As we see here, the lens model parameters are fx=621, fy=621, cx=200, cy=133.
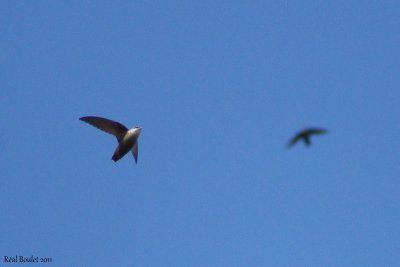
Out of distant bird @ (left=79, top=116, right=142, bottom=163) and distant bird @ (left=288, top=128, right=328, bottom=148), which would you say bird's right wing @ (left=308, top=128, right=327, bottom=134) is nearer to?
distant bird @ (left=288, top=128, right=328, bottom=148)

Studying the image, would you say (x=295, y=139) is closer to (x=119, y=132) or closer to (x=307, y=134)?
(x=307, y=134)

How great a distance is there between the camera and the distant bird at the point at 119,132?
16312 millimetres

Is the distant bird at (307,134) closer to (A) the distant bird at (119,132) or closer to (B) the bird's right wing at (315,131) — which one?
(B) the bird's right wing at (315,131)

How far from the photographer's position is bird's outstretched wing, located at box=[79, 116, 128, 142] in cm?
1678

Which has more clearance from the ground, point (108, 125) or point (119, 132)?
point (108, 125)

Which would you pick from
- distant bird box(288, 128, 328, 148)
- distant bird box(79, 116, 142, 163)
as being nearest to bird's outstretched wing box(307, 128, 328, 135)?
distant bird box(288, 128, 328, 148)

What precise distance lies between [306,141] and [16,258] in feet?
41.1

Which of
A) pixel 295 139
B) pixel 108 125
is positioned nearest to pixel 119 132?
pixel 108 125

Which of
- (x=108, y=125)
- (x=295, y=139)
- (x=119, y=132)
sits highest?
(x=108, y=125)

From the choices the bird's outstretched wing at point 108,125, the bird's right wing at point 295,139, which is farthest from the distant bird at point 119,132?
the bird's right wing at point 295,139

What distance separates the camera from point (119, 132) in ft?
55.6

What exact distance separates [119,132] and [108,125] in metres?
0.35

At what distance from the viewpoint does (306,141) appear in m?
12.2

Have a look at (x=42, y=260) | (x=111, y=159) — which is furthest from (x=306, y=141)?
(x=42, y=260)
